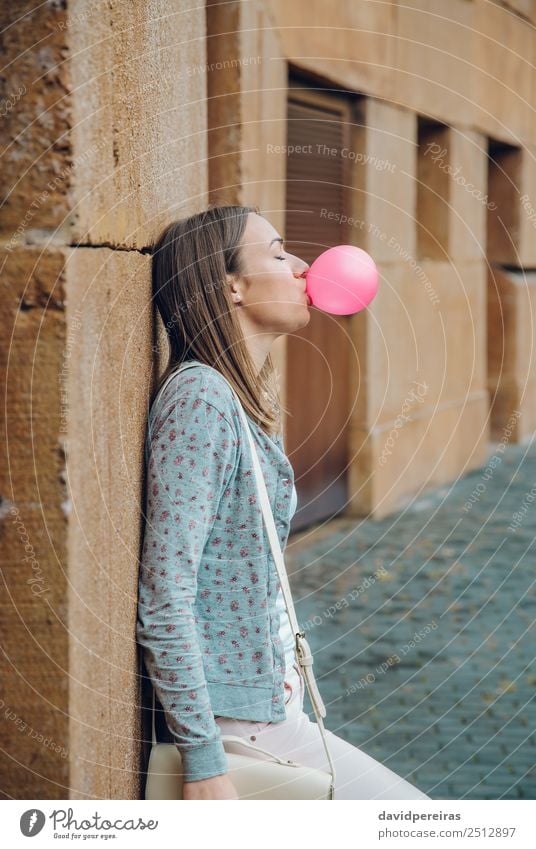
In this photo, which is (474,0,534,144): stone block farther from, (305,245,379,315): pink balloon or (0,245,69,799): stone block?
(0,245,69,799): stone block

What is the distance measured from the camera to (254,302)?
258 centimetres

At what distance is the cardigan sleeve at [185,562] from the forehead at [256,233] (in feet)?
1.42

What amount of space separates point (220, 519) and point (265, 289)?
0.51m

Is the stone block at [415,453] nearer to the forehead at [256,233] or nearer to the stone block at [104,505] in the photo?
the forehead at [256,233]

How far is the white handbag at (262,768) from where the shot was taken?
2.31 m

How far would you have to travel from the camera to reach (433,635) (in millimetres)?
5918

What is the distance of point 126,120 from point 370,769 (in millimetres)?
1352

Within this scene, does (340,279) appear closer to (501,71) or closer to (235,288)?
(235,288)

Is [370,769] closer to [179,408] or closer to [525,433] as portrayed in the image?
[179,408]

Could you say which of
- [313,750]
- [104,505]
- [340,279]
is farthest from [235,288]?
[313,750]

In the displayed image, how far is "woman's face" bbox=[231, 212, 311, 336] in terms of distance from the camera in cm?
258

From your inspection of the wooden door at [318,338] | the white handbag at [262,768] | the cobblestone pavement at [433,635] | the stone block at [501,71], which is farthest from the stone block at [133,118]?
the stone block at [501,71]
